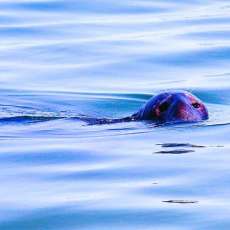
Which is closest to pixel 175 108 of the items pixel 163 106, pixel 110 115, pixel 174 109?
pixel 174 109

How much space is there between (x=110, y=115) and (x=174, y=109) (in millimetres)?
1851

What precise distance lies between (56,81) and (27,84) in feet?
1.19

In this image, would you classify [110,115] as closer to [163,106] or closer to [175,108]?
[163,106]

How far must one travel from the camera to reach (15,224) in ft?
22.0

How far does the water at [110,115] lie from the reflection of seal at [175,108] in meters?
0.15

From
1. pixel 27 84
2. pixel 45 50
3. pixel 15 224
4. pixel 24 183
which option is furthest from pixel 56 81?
pixel 15 224

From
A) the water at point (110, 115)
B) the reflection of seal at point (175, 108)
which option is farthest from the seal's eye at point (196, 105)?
the water at point (110, 115)

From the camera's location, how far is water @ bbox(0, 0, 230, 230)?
7.02m

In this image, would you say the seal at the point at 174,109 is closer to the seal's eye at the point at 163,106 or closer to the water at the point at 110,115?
the seal's eye at the point at 163,106

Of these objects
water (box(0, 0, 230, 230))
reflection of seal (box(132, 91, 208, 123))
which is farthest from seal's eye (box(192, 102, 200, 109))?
water (box(0, 0, 230, 230))

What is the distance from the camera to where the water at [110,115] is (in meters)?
7.02

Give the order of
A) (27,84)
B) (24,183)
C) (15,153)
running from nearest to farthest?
1. (24,183)
2. (15,153)
3. (27,84)

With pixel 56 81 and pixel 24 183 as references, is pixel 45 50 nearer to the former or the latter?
pixel 56 81

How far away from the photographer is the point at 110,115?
11914 millimetres
